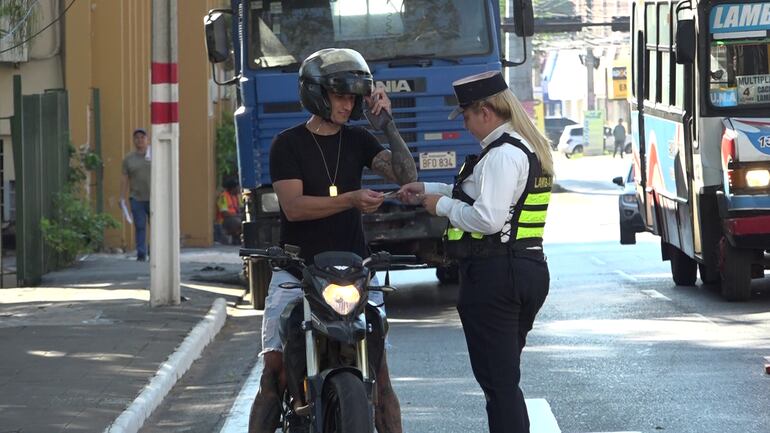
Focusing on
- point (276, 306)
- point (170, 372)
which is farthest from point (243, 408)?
point (276, 306)

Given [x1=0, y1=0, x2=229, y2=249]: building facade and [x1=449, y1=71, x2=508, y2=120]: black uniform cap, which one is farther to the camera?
[x1=0, y1=0, x2=229, y2=249]: building facade

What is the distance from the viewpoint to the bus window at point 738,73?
1532cm

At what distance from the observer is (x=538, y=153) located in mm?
6621

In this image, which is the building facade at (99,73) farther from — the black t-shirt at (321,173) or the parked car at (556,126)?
the parked car at (556,126)

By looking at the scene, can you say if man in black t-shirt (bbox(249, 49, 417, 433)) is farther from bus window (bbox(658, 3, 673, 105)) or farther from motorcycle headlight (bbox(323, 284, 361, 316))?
bus window (bbox(658, 3, 673, 105))

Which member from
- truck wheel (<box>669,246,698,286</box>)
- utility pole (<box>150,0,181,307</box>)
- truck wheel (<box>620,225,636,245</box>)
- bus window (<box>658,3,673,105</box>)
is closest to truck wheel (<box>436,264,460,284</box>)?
truck wheel (<box>669,246,698,286</box>)

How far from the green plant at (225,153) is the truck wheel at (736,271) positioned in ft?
50.9

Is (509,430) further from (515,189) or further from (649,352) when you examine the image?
(649,352)

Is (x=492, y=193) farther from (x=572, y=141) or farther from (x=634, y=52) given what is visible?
(x=572, y=141)

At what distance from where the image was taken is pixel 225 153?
29.9 meters

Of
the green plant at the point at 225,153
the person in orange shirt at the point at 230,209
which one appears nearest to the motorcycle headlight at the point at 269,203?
the person in orange shirt at the point at 230,209

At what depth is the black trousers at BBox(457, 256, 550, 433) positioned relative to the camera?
6602mm

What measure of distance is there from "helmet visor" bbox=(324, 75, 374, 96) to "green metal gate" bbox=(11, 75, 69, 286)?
12.0 metres

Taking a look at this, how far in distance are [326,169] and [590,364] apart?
4950mm
